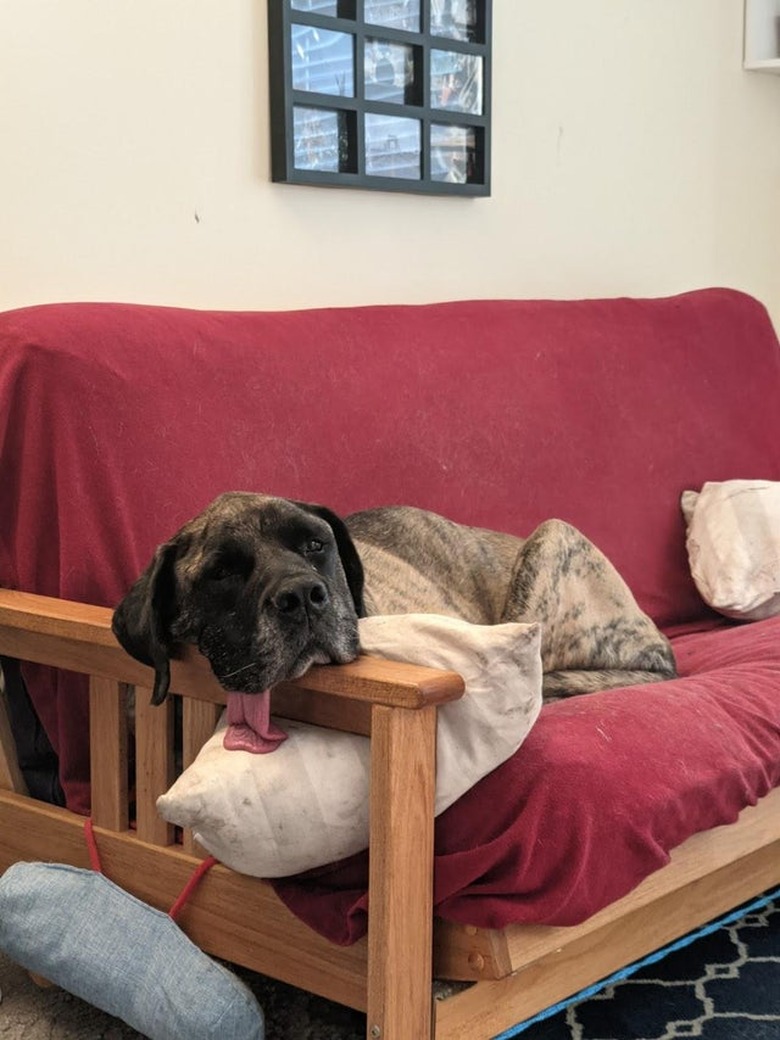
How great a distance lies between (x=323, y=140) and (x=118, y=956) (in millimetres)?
1792

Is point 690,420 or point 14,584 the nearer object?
point 14,584

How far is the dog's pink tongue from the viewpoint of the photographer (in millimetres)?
1946

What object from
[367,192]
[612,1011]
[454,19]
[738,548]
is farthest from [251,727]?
[454,19]

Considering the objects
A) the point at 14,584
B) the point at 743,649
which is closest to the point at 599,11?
the point at 743,649

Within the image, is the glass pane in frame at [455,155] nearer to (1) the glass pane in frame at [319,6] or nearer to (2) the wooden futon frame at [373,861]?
(1) the glass pane in frame at [319,6]

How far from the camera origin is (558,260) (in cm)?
378

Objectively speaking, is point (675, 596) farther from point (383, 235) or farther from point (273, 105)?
point (273, 105)

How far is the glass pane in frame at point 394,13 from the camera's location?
3.19m

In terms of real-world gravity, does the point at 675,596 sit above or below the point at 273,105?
below

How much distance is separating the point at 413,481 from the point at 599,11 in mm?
1598

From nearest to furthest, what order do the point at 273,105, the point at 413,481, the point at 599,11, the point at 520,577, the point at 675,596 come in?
1. the point at 520,577
2. the point at 413,481
3. the point at 273,105
4. the point at 675,596
5. the point at 599,11

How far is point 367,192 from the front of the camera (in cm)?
330

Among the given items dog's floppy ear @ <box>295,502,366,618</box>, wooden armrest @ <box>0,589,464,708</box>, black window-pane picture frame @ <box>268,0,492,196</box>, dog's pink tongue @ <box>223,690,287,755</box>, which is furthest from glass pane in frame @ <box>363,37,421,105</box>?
dog's pink tongue @ <box>223,690,287,755</box>

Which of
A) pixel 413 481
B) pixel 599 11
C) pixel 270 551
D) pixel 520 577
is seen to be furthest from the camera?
pixel 599 11
